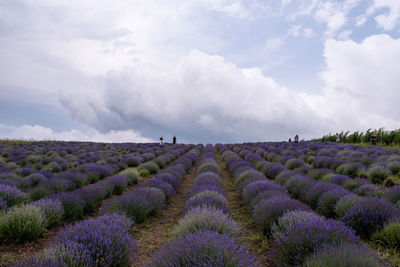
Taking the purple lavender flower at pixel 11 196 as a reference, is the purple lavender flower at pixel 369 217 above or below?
above

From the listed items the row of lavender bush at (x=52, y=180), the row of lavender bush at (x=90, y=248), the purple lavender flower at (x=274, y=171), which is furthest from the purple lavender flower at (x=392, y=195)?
the row of lavender bush at (x=52, y=180)

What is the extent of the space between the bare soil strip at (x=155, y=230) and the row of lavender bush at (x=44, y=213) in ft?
4.81

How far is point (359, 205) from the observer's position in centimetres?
418

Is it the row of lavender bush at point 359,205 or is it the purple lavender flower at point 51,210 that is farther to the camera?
the purple lavender flower at point 51,210

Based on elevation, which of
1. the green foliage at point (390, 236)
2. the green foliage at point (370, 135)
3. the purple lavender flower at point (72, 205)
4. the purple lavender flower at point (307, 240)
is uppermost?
the green foliage at point (370, 135)

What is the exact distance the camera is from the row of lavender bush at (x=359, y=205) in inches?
147

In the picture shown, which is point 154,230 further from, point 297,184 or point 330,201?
point 297,184

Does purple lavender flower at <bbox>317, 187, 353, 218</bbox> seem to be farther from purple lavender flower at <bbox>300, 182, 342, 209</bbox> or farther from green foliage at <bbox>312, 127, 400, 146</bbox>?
green foliage at <bbox>312, 127, 400, 146</bbox>

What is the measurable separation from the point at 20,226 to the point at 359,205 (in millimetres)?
5569

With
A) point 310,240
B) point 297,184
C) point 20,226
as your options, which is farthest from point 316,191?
point 20,226

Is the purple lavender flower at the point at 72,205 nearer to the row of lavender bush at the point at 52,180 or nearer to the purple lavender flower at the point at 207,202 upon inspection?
the row of lavender bush at the point at 52,180

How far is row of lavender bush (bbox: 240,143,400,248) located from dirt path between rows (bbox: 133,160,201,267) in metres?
3.15

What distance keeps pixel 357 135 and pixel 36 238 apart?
30.6 metres

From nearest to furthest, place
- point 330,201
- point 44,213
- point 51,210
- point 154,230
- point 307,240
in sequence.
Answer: point 307,240 < point 44,213 < point 51,210 < point 154,230 < point 330,201
